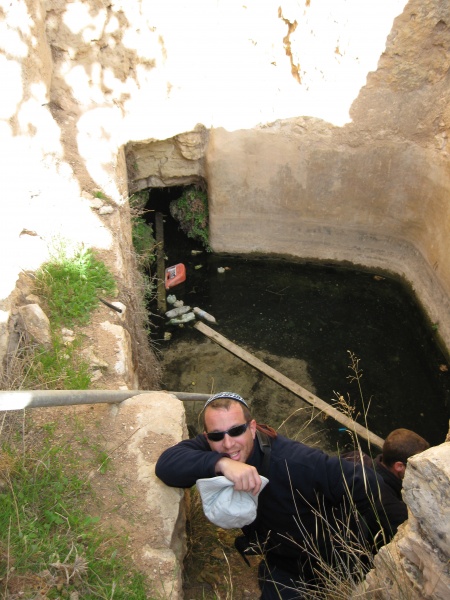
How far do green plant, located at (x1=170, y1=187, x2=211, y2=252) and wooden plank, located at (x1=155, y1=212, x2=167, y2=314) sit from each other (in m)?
0.39

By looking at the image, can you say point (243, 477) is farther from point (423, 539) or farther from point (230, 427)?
point (423, 539)

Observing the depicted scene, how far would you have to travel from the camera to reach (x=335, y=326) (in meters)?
7.75

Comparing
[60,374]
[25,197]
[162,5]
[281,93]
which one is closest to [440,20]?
[281,93]

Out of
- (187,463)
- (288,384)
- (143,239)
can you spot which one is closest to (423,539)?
(187,463)

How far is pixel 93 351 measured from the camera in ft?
14.6

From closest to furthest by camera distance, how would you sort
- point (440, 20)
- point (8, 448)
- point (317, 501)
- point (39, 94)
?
point (317, 501) < point (8, 448) < point (39, 94) < point (440, 20)

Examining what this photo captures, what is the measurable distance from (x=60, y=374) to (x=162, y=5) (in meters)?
5.02

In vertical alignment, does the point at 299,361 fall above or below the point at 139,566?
below

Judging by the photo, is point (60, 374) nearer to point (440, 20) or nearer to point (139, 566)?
point (139, 566)

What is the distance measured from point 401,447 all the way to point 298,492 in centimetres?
92

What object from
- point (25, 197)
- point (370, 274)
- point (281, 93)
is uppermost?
point (281, 93)

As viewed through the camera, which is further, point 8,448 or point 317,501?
point 8,448

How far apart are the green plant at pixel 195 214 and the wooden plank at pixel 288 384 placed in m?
1.88

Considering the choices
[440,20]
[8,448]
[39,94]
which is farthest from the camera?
[440,20]
